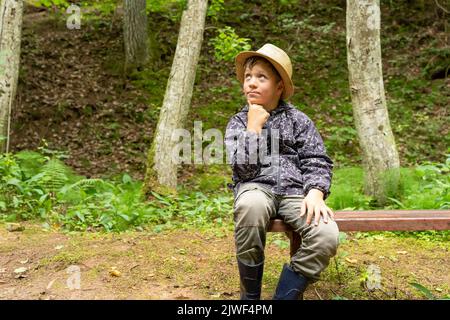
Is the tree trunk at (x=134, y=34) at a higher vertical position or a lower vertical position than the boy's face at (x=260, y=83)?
higher

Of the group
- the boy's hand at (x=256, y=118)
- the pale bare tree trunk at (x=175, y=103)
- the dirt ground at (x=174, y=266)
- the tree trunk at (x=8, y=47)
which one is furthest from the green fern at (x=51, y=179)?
the boy's hand at (x=256, y=118)

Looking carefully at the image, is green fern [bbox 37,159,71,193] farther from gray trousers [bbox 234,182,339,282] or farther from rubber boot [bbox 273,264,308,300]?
rubber boot [bbox 273,264,308,300]

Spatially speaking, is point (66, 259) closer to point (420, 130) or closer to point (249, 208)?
point (249, 208)

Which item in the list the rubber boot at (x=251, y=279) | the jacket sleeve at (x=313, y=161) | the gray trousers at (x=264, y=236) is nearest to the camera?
the gray trousers at (x=264, y=236)

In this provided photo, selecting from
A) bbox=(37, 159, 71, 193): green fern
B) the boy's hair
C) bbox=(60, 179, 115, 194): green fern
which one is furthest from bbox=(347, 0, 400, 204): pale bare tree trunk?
bbox=(37, 159, 71, 193): green fern

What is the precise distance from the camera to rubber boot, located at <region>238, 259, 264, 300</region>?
3107 millimetres

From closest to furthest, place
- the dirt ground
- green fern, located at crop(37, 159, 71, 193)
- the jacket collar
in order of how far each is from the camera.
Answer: the jacket collar, the dirt ground, green fern, located at crop(37, 159, 71, 193)

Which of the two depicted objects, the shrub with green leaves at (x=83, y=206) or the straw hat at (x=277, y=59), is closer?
the straw hat at (x=277, y=59)

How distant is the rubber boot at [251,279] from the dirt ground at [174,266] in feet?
1.47

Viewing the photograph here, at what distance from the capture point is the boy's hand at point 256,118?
10.6 feet

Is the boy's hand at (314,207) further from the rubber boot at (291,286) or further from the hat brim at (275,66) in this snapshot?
the hat brim at (275,66)

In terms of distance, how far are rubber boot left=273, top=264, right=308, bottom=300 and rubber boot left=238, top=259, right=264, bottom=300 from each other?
14cm

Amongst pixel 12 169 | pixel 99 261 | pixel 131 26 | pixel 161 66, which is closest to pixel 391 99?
pixel 161 66
